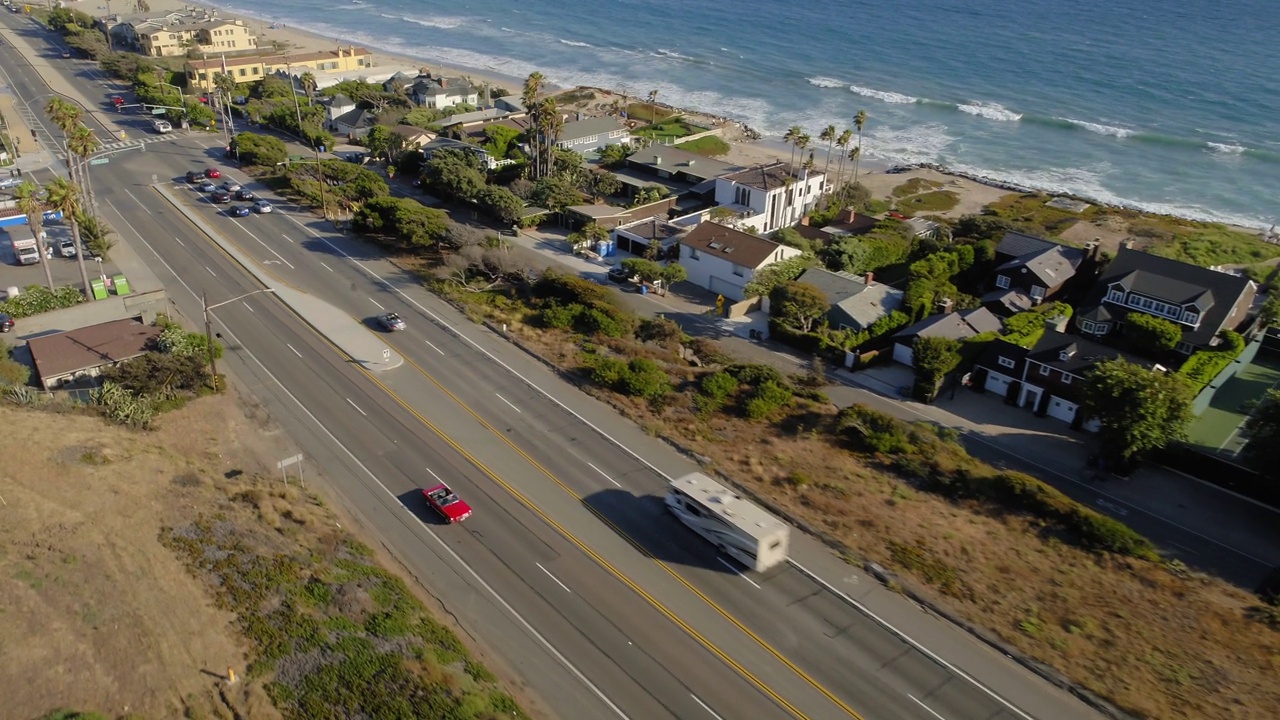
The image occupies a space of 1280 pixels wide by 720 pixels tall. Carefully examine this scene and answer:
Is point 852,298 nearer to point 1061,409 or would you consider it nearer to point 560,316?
point 1061,409

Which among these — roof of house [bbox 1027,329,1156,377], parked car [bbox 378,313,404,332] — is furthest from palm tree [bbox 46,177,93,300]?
roof of house [bbox 1027,329,1156,377]

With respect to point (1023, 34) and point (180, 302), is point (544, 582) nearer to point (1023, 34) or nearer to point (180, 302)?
point (180, 302)

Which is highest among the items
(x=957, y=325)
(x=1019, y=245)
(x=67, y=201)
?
(x=67, y=201)

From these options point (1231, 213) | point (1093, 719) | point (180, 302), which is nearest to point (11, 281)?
point (180, 302)

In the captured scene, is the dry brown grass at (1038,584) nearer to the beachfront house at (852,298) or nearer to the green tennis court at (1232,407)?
the green tennis court at (1232,407)

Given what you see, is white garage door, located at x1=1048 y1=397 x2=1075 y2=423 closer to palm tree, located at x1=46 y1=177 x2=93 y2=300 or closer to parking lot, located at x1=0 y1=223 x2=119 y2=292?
palm tree, located at x1=46 y1=177 x2=93 y2=300

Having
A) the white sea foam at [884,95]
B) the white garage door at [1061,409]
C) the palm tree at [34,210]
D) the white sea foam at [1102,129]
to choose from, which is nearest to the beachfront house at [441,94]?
the white sea foam at [884,95]

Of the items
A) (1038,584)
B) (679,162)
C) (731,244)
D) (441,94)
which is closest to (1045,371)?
(1038,584)
